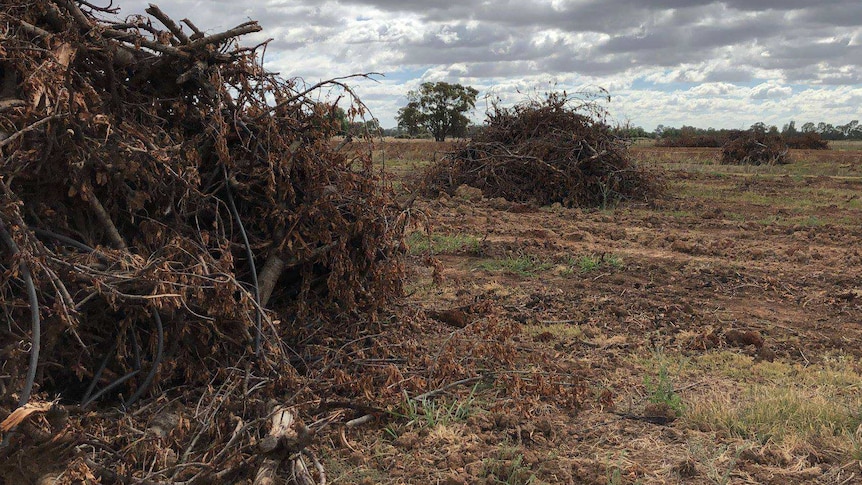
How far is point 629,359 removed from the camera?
4.19 m

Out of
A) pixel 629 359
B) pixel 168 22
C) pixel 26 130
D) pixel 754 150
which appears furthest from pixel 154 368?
pixel 754 150

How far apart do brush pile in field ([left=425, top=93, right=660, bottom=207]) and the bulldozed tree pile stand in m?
7.32

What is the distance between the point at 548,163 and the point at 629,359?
7258 mm

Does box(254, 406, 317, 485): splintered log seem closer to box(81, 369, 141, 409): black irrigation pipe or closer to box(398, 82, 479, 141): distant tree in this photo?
box(81, 369, 141, 409): black irrigation pipe

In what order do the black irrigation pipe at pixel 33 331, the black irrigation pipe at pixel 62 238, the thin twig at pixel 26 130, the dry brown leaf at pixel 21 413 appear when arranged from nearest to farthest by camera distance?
the dry brown leaf at pixel 21 413 → the black irrigation pipe at pixel 33 331 → the thin twig at pixel 26 130 → the black irrigation pipe at pixel 62 238

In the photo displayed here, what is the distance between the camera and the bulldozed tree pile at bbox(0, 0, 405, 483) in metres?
2.62

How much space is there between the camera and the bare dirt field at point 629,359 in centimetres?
290

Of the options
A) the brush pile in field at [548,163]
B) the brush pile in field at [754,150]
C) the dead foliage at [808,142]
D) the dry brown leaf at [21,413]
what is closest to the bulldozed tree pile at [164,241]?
the dry brown leaf at [21,413]

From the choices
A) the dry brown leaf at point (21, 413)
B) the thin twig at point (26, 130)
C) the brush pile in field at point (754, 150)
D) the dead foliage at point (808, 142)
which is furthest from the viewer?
the dead foliage at point (808, 142)

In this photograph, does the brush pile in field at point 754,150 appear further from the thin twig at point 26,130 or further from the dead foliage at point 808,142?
the thin twig at point 26,130

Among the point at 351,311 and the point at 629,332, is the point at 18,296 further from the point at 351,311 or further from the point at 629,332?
the point at 629,332

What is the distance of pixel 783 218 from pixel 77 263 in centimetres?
930

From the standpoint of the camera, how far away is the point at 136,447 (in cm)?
270

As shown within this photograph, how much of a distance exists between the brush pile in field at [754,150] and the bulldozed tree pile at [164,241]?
18.4m
